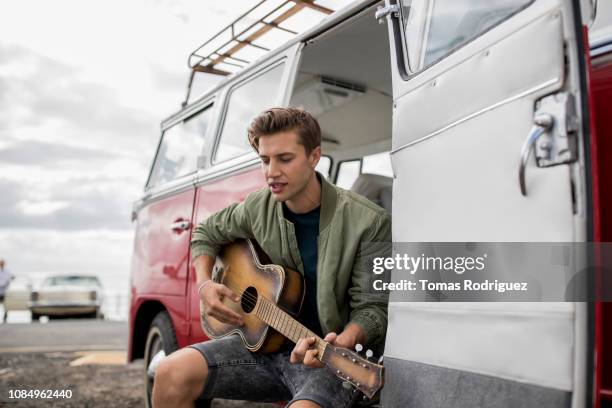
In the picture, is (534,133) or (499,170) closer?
(534,133)

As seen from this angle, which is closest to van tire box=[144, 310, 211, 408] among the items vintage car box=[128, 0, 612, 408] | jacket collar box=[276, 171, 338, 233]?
jacket collar box=[276, 171, 338, 233]

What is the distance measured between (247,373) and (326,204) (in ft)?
2.63

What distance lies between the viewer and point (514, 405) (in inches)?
56.6

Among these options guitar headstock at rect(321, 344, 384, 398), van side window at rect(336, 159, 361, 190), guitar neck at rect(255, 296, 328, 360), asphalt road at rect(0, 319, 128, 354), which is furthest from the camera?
asphalt road at rect(0, 319, 128, 354)

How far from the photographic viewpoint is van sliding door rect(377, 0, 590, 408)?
1338mm

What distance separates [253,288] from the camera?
2568 mm

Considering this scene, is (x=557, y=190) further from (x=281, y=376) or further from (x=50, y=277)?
(x=50, y=277)

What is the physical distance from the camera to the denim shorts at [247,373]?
2.32 metres

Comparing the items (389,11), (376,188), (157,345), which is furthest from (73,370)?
A: (389,11)

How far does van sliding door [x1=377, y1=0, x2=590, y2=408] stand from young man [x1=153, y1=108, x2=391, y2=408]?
0.30 meters

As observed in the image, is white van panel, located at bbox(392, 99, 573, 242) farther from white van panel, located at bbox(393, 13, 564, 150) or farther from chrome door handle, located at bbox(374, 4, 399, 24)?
chrome door handle, located at bbox(374, 4, 399, 24)

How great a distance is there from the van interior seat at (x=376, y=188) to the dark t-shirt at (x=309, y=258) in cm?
125

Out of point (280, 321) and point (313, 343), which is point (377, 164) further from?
point (313, 343)

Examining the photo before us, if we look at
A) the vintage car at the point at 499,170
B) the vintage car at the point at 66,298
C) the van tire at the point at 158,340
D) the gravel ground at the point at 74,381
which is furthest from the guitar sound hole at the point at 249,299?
the vintage car at the point at 66,298
